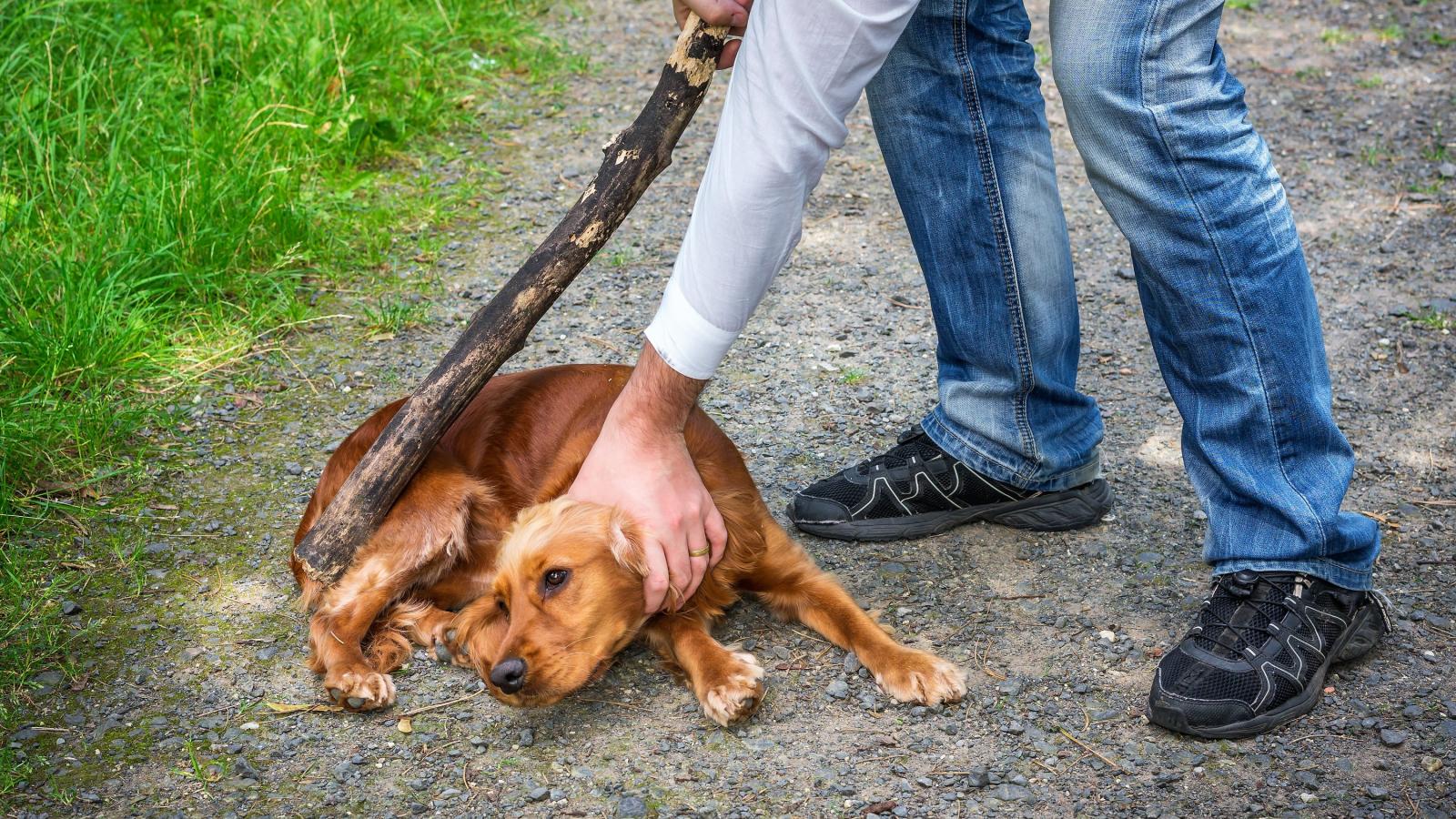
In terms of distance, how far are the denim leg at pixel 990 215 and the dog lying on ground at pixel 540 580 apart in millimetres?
615

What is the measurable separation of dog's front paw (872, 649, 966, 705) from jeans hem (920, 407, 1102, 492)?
24.3 inches

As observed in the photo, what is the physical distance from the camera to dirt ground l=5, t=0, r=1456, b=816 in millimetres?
2391

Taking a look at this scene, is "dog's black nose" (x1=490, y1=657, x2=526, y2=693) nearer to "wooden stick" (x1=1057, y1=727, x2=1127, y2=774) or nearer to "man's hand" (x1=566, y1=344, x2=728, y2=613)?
"man's hand" (x1=566, y1=344, x2=728, y2=613)

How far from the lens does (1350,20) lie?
21.4 feet

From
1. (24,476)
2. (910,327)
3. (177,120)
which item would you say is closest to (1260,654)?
(910,327)

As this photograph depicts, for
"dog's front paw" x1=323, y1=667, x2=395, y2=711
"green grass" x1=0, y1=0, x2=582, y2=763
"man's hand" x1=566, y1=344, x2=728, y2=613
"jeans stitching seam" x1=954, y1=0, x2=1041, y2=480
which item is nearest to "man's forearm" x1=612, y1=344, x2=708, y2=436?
"man's hand" x1=566, y1=344, x2=728, y2=613

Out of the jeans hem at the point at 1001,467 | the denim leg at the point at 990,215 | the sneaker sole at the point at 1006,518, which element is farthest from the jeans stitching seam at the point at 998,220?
the sneaker sole at the point at 1006,518

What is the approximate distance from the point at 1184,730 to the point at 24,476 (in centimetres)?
294

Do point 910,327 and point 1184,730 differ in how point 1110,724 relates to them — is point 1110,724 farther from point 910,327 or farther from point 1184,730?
point 910,327

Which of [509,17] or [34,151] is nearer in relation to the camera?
[34,151]

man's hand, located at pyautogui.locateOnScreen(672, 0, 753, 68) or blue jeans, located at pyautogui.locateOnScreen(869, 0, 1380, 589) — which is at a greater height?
man's hand, located at pyautogui.locateOnScreen(672, 0, 753, 68)

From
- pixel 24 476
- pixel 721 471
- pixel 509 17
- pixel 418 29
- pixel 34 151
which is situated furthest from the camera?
pixel 509 17

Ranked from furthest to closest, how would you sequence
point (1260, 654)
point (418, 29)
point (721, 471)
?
point (418, 29) → point (721, 471) → point (1260, 654)

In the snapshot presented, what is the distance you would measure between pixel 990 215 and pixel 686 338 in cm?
94
